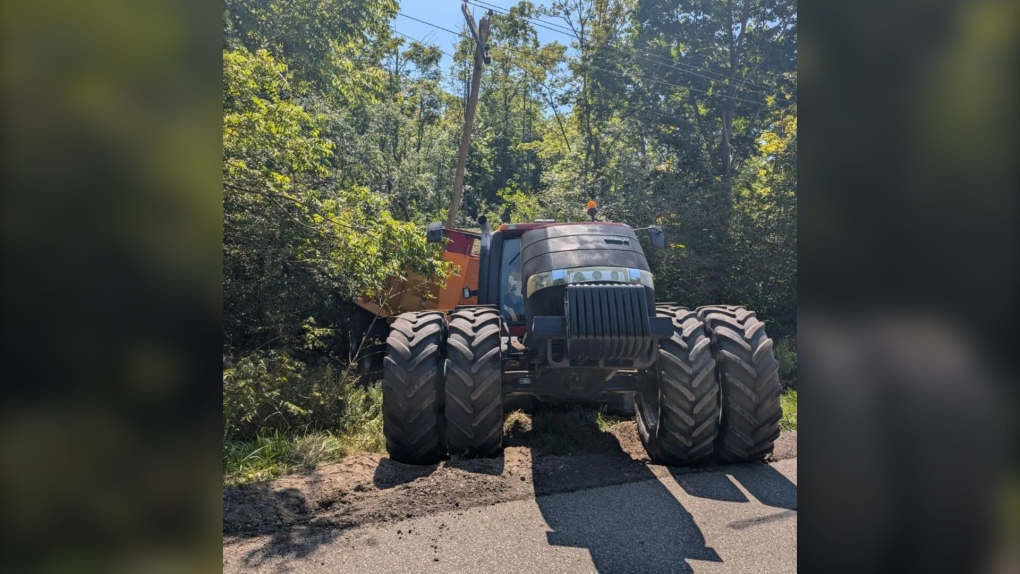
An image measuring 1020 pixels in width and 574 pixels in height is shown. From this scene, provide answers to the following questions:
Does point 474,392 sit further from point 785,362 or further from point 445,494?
point 785,362

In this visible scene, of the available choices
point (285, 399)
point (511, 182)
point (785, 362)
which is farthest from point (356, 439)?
point (511, 182)

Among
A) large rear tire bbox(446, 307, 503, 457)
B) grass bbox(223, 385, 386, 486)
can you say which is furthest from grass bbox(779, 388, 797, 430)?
grass bbox(223, 385, 386, 486)

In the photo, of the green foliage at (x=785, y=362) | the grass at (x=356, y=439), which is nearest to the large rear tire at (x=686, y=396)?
the grass at (x=356, y=439)

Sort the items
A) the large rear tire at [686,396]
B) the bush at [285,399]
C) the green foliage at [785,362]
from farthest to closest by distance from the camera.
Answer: the green foliage at [785,362]
the bush at [285,399]
the large rear tire at [686,396]

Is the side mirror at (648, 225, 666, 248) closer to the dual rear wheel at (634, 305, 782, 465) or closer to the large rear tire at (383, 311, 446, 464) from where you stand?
the dual rear wheel at (634, 305, 782, 465)

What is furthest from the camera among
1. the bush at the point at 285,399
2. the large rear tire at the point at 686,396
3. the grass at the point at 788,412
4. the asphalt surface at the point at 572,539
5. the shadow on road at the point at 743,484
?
the grass at the point at 788,412

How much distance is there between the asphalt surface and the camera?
4230 millimetres

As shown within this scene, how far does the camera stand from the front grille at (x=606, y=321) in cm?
A: 562

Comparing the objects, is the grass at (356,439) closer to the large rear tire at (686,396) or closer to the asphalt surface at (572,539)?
the large rear tire at (686,396)

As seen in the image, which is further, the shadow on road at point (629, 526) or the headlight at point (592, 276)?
the headlight at point (592, 276)

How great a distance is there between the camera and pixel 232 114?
24.8 ft
